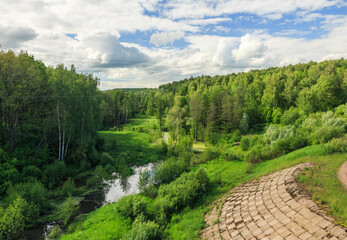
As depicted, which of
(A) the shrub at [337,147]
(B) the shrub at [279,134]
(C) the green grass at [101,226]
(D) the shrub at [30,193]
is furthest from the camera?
(B) the shrub at [279,134]

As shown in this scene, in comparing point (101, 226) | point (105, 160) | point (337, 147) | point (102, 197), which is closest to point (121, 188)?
point (102, 197)

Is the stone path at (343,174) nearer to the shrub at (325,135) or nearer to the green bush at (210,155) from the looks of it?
the shrub at (325,135)

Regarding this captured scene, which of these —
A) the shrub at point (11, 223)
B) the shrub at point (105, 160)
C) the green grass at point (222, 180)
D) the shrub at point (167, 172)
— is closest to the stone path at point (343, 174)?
the green grass at point (222, 180)

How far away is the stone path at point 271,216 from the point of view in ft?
25.2

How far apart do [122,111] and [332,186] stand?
60.6 m

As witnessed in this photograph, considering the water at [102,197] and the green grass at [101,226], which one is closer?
the green grass at [101,226]

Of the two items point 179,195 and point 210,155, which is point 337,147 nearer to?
point 210,155

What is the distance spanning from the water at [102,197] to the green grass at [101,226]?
1.60 meters

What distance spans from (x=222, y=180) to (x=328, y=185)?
843 cm

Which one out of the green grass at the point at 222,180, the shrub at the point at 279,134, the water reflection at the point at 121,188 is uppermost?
Result: the shrub at the point at 279,134

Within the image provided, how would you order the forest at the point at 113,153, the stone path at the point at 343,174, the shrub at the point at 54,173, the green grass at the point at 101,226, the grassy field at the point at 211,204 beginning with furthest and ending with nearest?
the shrub at the point at 54,173, the forest at the point at 113,153, the green grass at the point at 101,226, the stone path at the point at 343,174, the grassy field at the point at 211,204

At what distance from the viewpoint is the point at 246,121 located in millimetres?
38062

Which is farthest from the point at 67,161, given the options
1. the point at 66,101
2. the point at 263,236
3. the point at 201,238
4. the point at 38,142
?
the point at 263,236

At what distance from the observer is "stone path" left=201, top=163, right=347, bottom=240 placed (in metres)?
7.68
